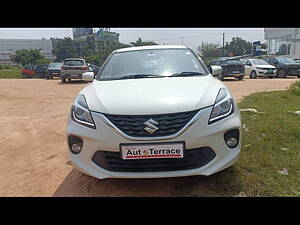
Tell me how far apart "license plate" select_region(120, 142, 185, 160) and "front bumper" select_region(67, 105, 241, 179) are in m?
0.04

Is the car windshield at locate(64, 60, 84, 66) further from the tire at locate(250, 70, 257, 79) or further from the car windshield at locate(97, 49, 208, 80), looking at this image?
the car windshield at locate(97, 49, 208, 80)

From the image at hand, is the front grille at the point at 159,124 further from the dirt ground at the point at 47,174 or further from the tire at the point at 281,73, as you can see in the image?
the tire at the point at 281,73

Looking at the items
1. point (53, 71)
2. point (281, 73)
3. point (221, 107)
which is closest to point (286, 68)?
point (281, 73)

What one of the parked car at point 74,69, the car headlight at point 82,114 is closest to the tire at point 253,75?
the parked car at point 74,69

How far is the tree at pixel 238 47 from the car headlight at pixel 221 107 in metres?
68.2

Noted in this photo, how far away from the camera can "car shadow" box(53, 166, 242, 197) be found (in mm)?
2539

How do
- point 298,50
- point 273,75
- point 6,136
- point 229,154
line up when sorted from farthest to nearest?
point 298,50
point 273,75
point 6,136
point 229,154

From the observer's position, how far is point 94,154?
7.82 ft

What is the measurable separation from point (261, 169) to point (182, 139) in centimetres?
120

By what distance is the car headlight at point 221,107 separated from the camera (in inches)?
93.0

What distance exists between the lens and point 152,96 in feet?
8.07

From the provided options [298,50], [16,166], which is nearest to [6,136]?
[16,166]
